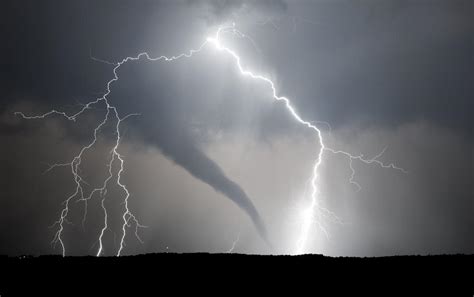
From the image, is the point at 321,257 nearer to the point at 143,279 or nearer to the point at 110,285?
the point at 143,279

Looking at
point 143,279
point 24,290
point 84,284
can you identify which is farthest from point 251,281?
point 24,290

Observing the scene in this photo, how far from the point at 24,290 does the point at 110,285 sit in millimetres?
1269

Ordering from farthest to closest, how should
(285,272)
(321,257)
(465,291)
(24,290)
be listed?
(321,257)
(285,272)
(24,290)
(465,291)

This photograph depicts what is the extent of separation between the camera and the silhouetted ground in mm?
5035

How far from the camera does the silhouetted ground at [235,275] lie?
16.5 ft

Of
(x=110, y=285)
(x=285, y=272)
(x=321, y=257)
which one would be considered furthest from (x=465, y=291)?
(x=110, y=285)

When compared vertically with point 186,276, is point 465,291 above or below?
above

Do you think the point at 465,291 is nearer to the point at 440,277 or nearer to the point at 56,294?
the point at 440,277

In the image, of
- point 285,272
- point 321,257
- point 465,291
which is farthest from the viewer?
point 321,257

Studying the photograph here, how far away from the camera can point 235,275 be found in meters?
5.41

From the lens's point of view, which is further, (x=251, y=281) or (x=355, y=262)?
(x=355, y=262)

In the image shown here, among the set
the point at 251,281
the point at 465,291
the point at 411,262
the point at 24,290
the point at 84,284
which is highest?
the point at 411,262

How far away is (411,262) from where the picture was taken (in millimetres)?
5738

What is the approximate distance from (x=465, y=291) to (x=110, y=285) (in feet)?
16.7
